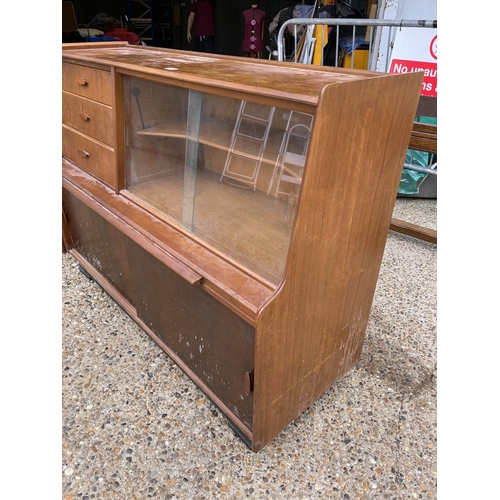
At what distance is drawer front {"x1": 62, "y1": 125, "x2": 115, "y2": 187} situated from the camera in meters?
1.95

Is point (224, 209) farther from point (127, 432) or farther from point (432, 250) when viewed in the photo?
point (432, 250)

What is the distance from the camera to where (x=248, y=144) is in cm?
163

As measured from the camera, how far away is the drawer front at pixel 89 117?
1870mm

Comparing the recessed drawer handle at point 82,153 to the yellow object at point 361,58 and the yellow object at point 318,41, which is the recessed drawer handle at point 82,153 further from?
the yellow object at point 361,58

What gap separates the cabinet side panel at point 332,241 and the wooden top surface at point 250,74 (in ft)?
0.33

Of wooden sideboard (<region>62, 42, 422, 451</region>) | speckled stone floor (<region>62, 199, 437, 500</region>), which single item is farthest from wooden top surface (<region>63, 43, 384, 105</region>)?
speckled stone floor (<region>62, 199, 437, 500</region>)

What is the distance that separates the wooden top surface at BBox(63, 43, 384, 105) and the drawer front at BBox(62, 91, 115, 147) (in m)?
0.20

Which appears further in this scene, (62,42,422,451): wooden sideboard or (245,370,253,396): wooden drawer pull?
(245,370,253,396): wooden drawer pull

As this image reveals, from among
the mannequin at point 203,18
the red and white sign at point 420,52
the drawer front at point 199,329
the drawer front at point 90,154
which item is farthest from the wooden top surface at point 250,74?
the mannequin at point 203,18

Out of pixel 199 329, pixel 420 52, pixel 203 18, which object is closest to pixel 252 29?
pixel 203 18

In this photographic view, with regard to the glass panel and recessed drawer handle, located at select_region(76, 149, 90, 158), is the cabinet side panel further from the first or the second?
recessed drawer handle, located at select_region(76, 149, 90, 158)

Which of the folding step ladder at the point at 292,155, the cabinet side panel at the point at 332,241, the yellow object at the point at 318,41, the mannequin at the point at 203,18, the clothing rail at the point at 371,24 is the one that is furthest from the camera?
the mannequin at the point at 203,18

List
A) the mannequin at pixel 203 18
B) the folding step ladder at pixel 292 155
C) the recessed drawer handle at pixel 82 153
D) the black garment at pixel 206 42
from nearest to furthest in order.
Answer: the folding step ladder at pixel 292 155 < the recessed drawer handle at pixel 82 153 < the mannequin at pixel 203 18 < the black garment at pixel 206 42

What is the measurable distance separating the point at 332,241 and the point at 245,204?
56 cm
